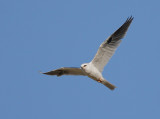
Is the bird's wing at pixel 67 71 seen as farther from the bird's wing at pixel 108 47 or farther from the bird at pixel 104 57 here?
the bird's wing at pixel 108 47

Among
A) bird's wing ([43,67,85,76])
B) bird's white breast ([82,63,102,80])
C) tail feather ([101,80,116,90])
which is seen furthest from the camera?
bird's wing ([43,67,85,76])

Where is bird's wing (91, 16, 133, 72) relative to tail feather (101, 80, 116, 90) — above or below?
above

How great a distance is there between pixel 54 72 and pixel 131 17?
3.15 metres

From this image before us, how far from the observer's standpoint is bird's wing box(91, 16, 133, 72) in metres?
12.7

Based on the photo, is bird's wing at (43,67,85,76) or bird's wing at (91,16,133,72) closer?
bird's wing at (91,16,133,72)

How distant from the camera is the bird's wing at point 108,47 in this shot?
41.5ft

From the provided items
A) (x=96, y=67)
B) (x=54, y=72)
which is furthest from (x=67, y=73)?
(x=96, y=67)

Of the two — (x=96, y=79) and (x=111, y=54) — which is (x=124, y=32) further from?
(x=96, y=79)

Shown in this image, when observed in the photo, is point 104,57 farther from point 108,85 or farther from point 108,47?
point 108,85

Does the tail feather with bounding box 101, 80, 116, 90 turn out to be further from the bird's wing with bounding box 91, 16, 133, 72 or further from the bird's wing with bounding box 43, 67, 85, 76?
the bird's wing with bounding box 43, 67, 85, 76

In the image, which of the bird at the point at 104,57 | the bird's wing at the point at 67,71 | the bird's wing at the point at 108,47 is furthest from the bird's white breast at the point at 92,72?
the bird's wing at the point at 67,71

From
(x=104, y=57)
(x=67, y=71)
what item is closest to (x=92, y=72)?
(x=104, y=57)

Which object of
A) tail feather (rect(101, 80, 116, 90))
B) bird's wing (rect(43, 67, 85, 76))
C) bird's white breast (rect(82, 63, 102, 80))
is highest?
bird's wing (rect(43, 67, 85, 76))

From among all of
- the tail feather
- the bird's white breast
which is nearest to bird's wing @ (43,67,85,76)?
the bird's white breast
